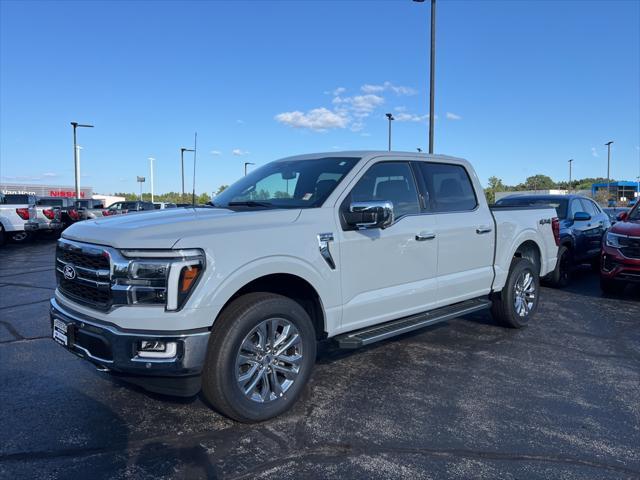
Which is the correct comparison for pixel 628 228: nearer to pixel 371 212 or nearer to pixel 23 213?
pixel 371 212

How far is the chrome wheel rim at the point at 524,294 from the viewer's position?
19.9 feet

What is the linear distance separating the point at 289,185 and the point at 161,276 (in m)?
1.77

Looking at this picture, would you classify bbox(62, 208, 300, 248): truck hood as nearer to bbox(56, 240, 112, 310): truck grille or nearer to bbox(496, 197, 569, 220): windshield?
bbox(56, 240, 112, 310): truck grille

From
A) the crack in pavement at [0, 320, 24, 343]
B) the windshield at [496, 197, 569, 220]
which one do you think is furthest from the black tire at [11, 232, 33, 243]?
the windshield at [496, 197, 569, 220]

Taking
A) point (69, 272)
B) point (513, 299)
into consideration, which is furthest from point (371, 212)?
point (513, 299)

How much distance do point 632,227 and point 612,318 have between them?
71.1 inches

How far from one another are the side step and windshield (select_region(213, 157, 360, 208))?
1114mm

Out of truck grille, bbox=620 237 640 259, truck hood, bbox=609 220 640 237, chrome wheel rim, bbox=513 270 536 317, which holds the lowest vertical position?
chrome wheel rim, bbox=513 270 536 317

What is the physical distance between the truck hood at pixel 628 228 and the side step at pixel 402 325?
3677mm

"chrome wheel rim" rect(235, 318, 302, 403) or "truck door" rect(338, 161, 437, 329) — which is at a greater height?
"truck door" rect(338, 161, 437, 329)

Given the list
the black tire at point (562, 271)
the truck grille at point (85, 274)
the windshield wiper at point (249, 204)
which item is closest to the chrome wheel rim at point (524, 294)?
the black tire at point (562, 271)

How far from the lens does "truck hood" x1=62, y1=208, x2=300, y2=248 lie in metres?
3.13

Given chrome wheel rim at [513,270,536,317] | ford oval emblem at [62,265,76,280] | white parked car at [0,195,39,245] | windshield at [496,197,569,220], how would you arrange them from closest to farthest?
ford oval emblem at [62,265,76,280] < chrome wheel rim at [513,270,536,317] < windshield at [496,197,569,220] < white parked car at [0,195,39,245]

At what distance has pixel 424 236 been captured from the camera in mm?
4582
